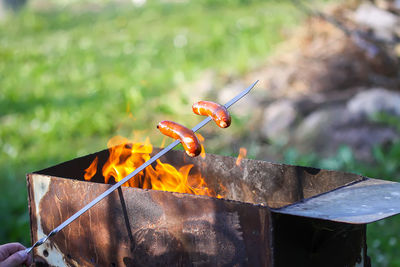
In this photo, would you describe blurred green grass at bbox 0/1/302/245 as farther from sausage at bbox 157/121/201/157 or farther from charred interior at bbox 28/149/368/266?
sausage at bbox 157/121/201/157

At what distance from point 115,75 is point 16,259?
631cm

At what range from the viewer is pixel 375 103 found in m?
5.59

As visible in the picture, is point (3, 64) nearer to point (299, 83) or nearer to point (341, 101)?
point (299, 83)

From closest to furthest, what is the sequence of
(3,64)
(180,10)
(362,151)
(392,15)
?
(362,151) < (392,15) < (3,64) < (180,10)

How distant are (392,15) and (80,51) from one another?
5.87 meters

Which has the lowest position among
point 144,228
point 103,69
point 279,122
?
point 144,228

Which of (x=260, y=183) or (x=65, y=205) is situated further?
(x=260, y=183)

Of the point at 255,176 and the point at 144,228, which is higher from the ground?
the point at 255,176

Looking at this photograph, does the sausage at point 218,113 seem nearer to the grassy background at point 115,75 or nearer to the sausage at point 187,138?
the sausage at point 187,138

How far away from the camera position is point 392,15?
6.47 metres

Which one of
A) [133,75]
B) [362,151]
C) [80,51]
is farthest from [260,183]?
[80,51]

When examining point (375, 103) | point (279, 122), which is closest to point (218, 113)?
point (279, 122)

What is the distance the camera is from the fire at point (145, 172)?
2.97 meters

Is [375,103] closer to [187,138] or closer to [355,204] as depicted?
[355,204]
